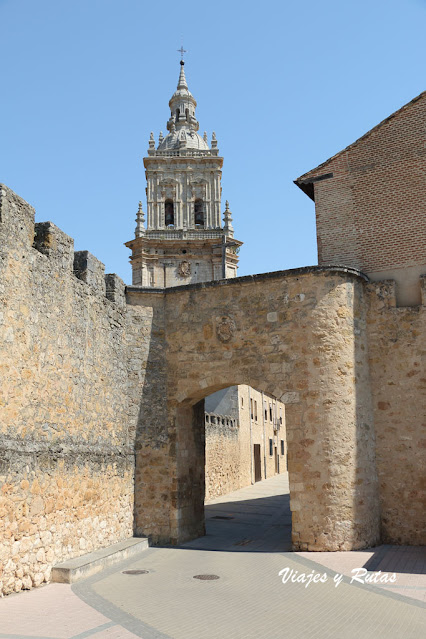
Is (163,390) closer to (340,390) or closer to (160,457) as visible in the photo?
(160,457)

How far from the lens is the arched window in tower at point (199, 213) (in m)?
45.0

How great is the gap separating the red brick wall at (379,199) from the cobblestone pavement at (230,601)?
5.99m

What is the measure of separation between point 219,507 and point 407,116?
12.2m

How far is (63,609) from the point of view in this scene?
23.0ft

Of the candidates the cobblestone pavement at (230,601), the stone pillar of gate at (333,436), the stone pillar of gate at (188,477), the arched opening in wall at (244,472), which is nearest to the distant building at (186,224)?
the arched opening in wall at (244,472)

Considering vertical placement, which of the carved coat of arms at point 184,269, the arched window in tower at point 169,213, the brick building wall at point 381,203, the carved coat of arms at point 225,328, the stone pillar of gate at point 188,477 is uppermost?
the arched window in tower at point 169,213

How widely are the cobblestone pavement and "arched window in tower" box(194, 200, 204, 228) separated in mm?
35956

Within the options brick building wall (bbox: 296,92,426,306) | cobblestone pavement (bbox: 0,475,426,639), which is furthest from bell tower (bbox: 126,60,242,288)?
cobblestone pavement (bbox: 0,475,426,639)

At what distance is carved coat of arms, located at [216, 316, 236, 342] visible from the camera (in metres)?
11.9

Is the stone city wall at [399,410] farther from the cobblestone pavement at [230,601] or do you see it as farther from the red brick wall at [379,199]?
the red brick wall at [379,199]

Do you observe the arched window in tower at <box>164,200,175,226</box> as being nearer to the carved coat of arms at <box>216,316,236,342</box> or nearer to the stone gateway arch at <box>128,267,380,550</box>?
the stone gateway arch at <box>128,267,380,550</box>

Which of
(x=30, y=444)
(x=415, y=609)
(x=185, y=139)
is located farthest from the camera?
(x=185, y=139)

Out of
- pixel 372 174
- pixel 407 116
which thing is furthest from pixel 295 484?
pixel 407 116

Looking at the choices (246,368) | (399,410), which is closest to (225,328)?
(246,368)
